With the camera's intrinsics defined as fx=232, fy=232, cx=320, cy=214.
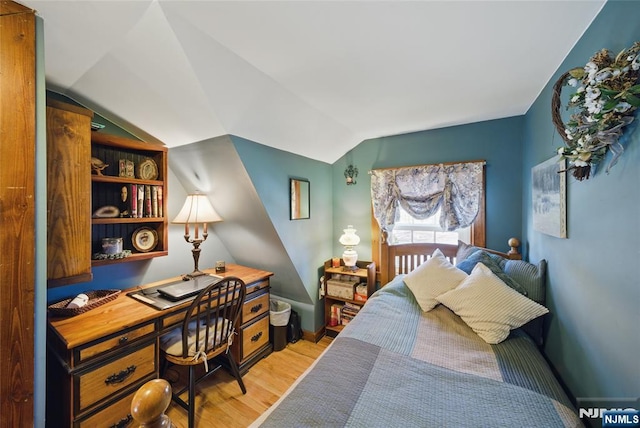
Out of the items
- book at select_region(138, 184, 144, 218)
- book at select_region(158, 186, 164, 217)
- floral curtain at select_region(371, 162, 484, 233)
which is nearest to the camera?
book at select_region(138, 184, 144, 218)

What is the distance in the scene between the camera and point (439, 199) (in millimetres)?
2412

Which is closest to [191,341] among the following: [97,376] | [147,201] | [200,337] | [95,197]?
[200,337]

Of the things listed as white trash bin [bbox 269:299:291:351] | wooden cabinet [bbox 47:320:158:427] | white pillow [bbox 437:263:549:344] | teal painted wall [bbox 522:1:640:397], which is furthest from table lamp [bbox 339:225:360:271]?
wooden cabinet [bbox 47:320:158:427]

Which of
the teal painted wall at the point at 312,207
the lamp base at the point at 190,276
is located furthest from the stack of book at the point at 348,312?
the lamp base at the point at 190,276

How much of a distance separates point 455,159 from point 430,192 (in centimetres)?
41

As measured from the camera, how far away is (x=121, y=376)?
1323 millimetres

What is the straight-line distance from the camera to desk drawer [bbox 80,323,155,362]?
3.91 feet

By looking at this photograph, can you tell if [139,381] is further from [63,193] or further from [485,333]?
[485,333]

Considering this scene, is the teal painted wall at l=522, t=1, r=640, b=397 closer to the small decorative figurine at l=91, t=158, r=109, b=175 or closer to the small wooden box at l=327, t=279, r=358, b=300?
the small wooden box at l=327, t=279, r=358, b=300

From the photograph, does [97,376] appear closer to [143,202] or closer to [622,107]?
[143,202]

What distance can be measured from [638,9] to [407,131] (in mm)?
1784

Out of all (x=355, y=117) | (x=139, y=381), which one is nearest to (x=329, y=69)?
(x=355, y=117)

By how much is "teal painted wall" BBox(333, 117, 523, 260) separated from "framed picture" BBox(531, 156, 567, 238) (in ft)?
1.65

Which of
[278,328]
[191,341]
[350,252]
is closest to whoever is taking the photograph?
[191,341]
